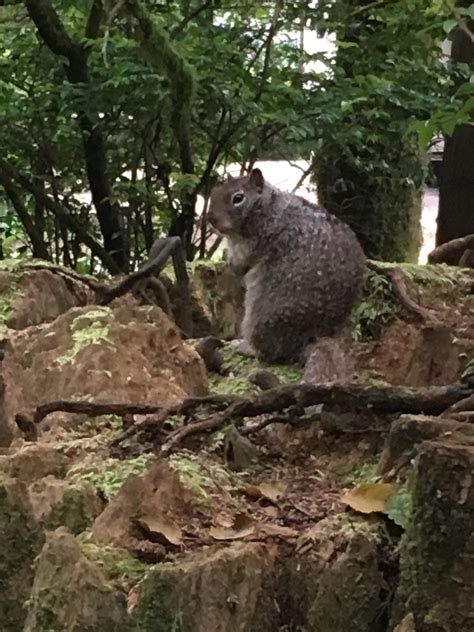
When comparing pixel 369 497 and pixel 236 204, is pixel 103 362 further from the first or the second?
pixel 236 204

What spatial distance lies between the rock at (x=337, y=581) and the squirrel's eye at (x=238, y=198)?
1.39 m

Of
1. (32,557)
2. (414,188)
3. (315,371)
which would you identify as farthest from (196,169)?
(32,557)

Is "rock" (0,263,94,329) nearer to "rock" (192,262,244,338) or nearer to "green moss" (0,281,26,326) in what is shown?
"green moss" (0,281,26,326)

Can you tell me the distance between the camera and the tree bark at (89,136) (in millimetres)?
2531

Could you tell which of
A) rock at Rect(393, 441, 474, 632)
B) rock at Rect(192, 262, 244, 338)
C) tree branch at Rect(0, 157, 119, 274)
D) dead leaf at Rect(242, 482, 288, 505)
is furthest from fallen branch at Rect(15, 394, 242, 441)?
tree branch at Rect(0, 157, 119, 274)

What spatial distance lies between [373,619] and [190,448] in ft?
1.09

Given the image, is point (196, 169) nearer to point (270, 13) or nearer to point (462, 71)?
point (270, 13)

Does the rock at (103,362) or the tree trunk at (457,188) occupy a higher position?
the tree trunk at (457,188)

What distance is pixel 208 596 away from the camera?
77cm

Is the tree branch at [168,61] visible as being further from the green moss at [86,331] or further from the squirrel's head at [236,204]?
the green moss at [86,331]

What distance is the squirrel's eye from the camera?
2.11 meters

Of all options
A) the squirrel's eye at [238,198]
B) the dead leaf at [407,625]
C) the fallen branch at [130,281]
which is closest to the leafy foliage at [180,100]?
the squirrel's eye at [238,198]

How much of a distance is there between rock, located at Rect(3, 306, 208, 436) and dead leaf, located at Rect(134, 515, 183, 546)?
30cm

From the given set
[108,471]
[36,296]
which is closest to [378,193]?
[36,296]
